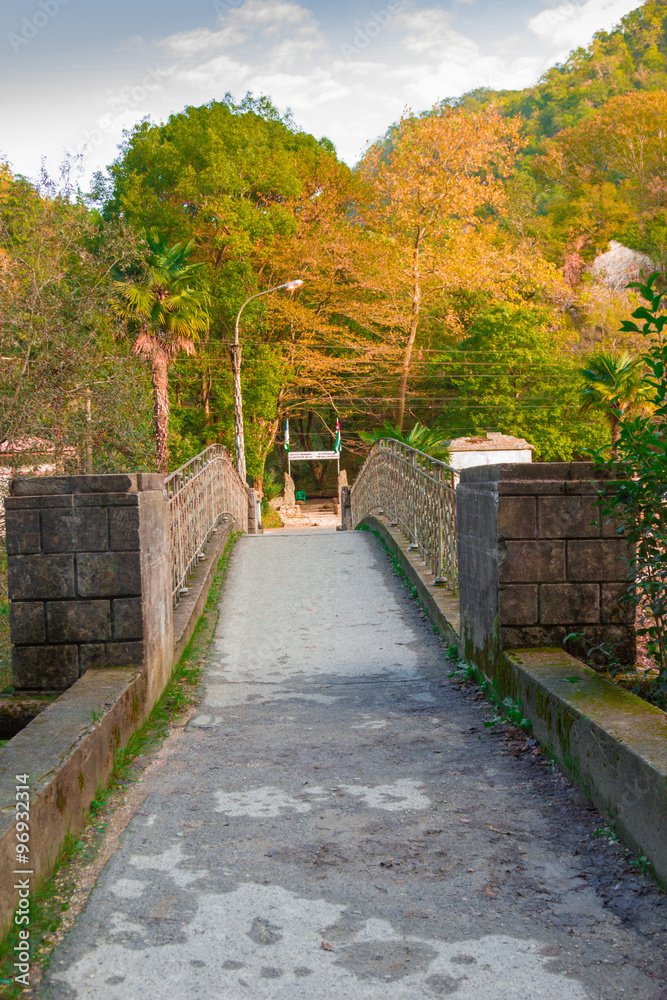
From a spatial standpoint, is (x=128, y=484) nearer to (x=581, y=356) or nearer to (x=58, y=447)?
(x=58, y=447)

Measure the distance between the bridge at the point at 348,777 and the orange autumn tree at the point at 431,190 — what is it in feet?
93.4

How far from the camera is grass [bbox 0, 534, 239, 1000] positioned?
7.29 ft

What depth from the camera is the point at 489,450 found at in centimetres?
3144

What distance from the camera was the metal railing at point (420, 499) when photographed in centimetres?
693

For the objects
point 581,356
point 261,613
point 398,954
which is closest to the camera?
point 398,954

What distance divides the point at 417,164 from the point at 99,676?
1300 inches

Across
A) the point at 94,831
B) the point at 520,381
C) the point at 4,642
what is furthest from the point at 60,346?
the point at 520,381

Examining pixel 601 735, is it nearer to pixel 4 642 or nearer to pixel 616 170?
pixel 4 642

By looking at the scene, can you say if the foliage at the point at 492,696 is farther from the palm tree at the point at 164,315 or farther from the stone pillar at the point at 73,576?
the palm tree at the point at 164,315

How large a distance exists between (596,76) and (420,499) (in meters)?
69.4

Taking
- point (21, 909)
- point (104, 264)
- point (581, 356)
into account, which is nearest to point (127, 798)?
point (21, 909)

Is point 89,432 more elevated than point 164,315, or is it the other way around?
point 164,315

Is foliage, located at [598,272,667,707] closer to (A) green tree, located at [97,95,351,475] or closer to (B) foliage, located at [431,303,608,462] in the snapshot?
(A) green tree, located at [97,95,351,475]

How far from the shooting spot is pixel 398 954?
2188 mm
